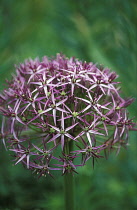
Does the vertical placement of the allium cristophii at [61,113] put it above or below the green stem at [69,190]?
above

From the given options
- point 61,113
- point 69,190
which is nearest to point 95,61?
point 61,113

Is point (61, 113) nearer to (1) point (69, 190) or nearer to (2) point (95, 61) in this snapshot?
(1) point (69, 190)

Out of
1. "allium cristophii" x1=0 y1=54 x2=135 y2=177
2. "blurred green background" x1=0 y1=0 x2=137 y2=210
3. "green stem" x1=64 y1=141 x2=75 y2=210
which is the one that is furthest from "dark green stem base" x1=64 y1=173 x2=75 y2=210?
"blurred green background" x1=0 y1=0 x2=137 y2=210

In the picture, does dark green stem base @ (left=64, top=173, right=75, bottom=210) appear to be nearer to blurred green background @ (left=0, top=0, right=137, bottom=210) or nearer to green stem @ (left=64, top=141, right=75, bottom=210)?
green stem @ (left=64, top=141, right=75, bottom=210)

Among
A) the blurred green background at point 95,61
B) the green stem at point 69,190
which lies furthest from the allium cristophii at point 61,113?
the blurred green background at point 95,61

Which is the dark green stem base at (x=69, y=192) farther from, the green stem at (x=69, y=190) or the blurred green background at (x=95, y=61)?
the blurred green background at (x=95, y=61)

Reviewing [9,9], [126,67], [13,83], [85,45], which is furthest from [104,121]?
[9,9]

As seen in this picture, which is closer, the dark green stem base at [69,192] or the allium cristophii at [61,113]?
the allium cristophii at [61,113]

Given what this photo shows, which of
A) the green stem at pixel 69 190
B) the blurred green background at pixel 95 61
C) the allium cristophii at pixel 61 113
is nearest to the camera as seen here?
the allium cristophii at pixel 61 113
